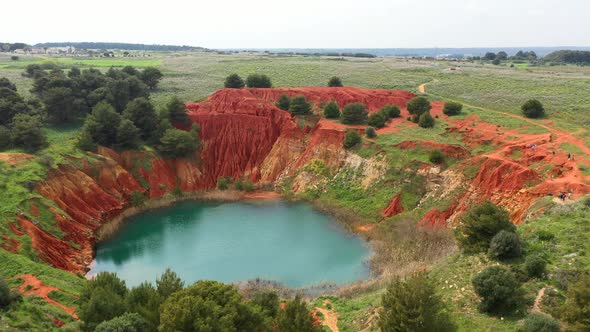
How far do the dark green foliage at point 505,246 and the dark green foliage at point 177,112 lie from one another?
4530 cm

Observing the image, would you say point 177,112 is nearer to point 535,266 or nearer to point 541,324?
point 535,266

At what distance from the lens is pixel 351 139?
5125 centimetres

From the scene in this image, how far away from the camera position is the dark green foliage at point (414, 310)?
1802 cm

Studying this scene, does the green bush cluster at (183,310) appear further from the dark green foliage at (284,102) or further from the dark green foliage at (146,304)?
the dark green foliage at (284,102)

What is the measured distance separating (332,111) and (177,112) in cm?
2075

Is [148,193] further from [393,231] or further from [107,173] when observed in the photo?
[393,231]

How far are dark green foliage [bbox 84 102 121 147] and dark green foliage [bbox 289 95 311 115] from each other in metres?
22.2

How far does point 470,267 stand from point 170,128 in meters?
42.7

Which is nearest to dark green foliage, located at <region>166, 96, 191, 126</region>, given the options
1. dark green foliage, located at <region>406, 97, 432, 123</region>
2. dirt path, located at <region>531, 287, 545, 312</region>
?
dark green foliage, located at <region>406, 97, 432, 123</region>

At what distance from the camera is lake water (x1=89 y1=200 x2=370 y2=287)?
3400cm

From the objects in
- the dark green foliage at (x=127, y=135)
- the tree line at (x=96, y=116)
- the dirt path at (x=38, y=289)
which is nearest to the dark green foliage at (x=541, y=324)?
the dirt path at (x=38, y=289)

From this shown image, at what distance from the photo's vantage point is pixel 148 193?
→ 170 ft

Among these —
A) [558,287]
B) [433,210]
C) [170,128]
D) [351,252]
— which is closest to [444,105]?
[433,210]

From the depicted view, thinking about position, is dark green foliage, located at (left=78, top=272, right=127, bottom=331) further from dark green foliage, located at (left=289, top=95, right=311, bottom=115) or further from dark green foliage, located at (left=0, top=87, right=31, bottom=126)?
dark green foliage, located at (left=289, top=95, right=311, bottom=115)
